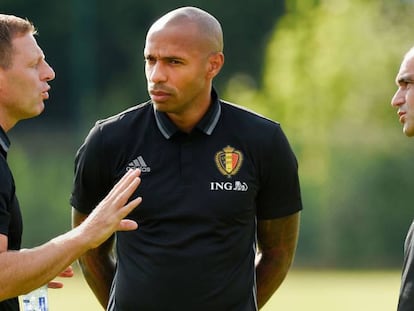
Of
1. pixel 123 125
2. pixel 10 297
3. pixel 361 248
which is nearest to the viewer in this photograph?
pixel 10 297

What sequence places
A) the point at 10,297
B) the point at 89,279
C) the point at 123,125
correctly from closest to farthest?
the point at 10,297
the point at 123,125
the point at 89,279

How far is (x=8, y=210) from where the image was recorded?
4723 millimetres

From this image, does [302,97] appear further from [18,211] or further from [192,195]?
[18,211]

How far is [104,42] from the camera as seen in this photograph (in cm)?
2555

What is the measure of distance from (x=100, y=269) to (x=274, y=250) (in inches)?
37.3

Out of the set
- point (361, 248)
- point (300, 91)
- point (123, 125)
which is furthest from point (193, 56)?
point (300, 91)

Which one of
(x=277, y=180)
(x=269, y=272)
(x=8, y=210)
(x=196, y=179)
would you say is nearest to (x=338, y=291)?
(x=269, y=272)

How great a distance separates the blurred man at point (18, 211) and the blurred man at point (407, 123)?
4.02ft

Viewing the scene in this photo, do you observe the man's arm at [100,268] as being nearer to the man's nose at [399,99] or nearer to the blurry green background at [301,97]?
the man's nose at [399,99]

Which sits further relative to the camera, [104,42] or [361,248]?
[104,42]

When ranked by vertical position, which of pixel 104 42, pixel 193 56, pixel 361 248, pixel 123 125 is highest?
pixel 104 42

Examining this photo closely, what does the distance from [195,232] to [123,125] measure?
68 cm

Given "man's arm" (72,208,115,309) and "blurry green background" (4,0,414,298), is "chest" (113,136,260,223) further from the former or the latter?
"blurry green background" (4,0,414,298)

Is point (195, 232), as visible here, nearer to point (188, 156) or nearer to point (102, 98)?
point (188, 156)
